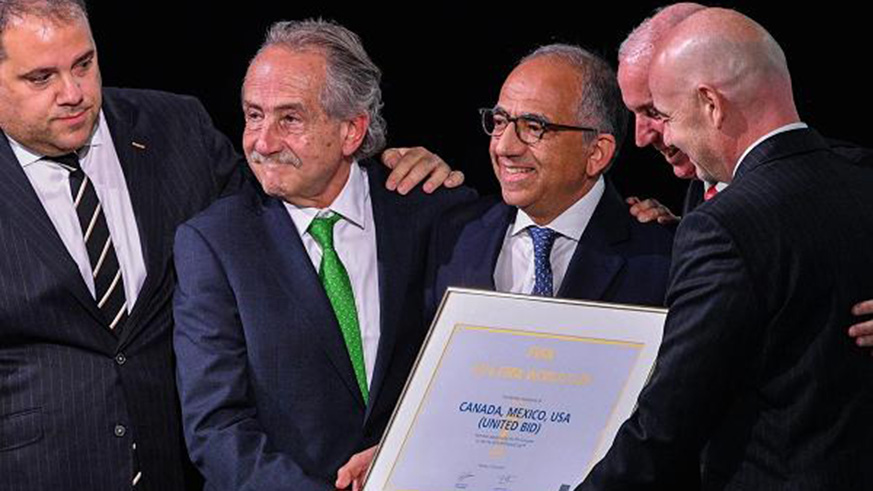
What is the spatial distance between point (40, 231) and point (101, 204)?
179 mm

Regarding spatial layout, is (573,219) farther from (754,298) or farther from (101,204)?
(101,204)

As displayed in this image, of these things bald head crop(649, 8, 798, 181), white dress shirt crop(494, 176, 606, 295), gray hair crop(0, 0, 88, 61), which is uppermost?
bald head crop(649, 8, 798, 181)

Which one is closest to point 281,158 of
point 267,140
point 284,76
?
point 267,140

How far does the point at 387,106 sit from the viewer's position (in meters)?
4.93

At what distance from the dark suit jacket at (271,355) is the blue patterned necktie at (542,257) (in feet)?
0.92

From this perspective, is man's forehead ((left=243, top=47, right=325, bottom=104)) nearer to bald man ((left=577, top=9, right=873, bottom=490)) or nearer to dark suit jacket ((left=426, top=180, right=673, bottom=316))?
dark suit jacket ((left=426, top=180, right=673, bottom=316))

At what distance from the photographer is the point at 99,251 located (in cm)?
394

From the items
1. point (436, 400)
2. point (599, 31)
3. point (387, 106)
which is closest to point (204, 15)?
point (387, 106)

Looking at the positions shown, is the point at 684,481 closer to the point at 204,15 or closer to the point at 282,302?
the point at 282,302

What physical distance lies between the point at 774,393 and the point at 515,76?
110cm

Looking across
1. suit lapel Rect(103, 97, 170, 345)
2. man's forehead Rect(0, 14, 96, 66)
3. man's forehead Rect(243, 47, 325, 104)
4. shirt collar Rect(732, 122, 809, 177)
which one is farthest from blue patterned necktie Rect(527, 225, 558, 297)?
man's forehead Rect(0, 14, 96, 66)

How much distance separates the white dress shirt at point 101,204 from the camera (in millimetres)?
3947

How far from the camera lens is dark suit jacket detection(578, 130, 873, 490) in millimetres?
2943

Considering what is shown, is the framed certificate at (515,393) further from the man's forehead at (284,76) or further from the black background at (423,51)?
the black background at (423,51)
